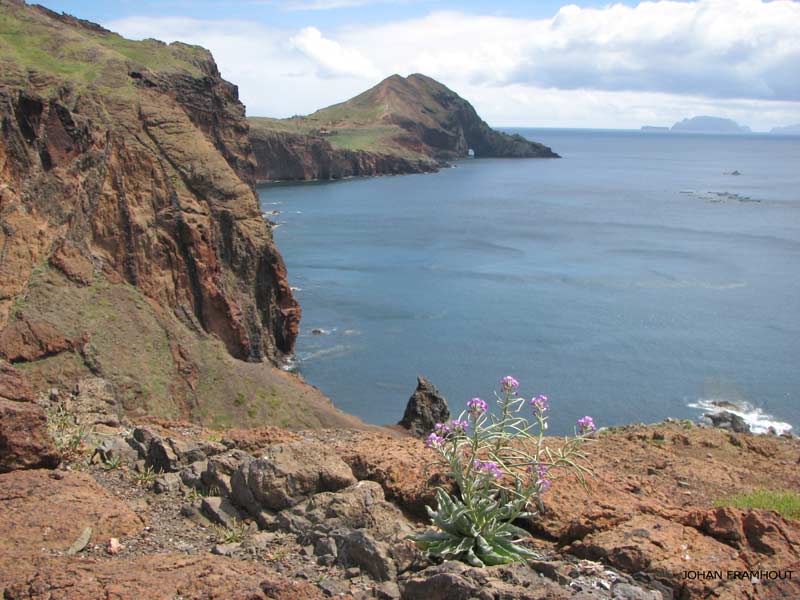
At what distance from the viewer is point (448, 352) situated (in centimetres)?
5953

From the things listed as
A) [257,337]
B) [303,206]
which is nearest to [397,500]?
[257,337]

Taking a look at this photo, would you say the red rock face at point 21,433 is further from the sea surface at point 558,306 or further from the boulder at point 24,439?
the sea surface at point 558,306

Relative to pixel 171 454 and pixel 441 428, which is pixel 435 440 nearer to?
pixel 441 428

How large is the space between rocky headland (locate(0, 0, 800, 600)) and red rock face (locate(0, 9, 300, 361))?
14 cm

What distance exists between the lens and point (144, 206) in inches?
1839

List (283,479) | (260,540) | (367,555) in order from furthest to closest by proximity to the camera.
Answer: (283,479) < (260,540) < (367,555)

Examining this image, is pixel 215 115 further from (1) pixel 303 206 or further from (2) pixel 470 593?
(1) pixel 303 206

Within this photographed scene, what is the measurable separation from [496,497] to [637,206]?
13986 cm

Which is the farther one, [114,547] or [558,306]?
[558,306]

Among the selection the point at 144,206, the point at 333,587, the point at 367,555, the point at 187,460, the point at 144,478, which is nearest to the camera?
the point at 333,587

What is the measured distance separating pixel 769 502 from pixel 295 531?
7.96 m

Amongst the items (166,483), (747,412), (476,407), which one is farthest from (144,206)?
(476,407)

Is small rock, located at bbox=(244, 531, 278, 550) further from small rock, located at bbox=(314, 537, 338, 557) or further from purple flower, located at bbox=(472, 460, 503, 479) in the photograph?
purple flower, located at bbox=(472, 460, 503, 479)

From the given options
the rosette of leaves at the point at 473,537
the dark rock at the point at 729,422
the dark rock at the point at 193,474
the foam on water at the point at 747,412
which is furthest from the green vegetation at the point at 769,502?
the foam on water at the point at 747,412
